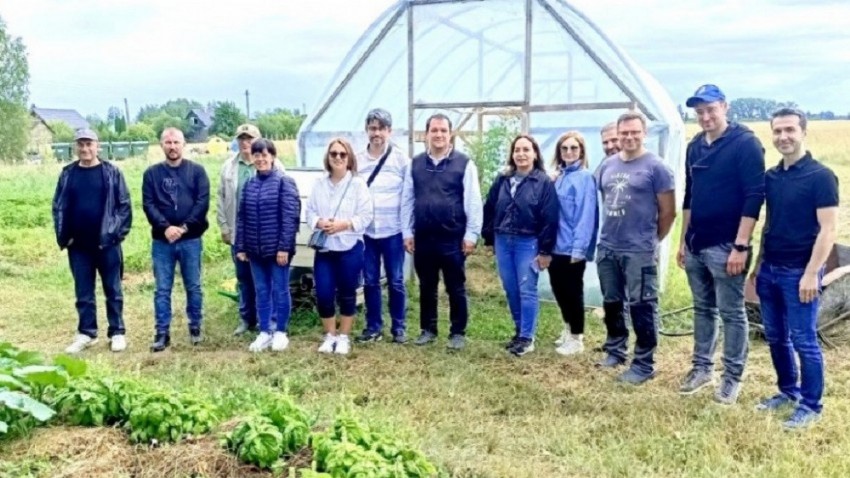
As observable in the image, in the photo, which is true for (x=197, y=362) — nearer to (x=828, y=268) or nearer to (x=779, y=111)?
(x=779, y=111)

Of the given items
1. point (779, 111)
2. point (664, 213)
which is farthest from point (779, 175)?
point (664, 213)

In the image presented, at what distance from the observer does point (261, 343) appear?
537 cm

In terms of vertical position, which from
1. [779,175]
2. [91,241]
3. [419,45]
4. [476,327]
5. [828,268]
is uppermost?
[419,45]

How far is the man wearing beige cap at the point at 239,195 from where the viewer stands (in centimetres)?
561

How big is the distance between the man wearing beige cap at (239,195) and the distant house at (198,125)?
52.2 meters

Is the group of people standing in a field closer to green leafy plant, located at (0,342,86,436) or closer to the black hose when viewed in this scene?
the black hose

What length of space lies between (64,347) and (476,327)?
3170mm

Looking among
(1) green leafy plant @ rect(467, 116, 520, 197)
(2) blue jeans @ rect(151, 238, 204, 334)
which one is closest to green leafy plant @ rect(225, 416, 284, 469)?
(2) blue jeans @ rect(151, 238, 204, 334)

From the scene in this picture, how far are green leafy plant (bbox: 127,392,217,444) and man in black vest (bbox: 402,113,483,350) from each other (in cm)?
236

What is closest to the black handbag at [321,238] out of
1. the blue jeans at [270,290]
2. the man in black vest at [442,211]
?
the blue jeans at [270,290]

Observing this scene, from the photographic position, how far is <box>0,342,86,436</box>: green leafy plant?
3.04 meters

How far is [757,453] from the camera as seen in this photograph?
3.44 metres

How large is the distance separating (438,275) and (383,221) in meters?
0.56

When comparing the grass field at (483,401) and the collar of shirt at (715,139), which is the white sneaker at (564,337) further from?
the collar of shirt at (715,139)
